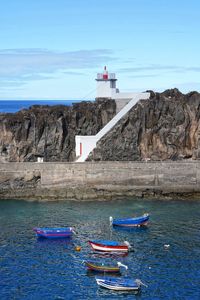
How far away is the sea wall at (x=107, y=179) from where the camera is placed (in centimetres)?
7569

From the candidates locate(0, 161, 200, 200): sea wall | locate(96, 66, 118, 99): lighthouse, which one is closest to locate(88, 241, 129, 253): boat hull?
locate(0, 161, 200, 200): sea wall

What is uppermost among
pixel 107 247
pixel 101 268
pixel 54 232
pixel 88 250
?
pixel 54 232

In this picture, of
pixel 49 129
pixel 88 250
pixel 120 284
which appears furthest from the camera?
pixel 49 129

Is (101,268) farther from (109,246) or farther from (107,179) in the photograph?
(107,179)

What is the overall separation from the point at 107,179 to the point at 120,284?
3392 cm

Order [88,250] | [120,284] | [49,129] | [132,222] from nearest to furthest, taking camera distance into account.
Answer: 1. [120,284]
2. [88,250]
3. [132,222]
4. [49,129]

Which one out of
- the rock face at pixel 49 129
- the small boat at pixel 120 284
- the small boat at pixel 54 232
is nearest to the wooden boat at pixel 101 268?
the small boat at pixel 120 284

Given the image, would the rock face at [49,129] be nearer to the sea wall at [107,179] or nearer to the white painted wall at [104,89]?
the white painted wall at [104,89]

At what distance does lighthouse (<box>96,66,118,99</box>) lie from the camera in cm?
8850

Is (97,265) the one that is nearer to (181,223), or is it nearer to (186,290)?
(186,290)

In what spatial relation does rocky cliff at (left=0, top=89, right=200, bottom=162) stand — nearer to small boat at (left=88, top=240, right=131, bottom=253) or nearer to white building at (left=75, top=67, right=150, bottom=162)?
white building at (left=75, top=67, right=150, bottom=162)

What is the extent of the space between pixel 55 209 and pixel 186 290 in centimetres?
2831

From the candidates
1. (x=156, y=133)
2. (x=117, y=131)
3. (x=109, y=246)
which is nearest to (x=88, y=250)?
(x=109, y=246)

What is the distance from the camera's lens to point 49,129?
84625 millimetres
